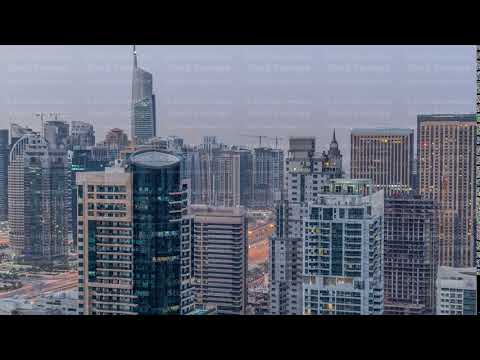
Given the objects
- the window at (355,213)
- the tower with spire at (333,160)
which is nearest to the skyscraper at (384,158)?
the tower with spire at (333,160)

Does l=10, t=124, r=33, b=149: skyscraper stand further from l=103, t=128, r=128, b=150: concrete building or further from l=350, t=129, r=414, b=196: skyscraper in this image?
l=350, t=129, r=414, b=196: skyscraper

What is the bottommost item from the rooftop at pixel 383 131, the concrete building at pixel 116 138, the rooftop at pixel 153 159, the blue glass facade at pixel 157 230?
the blue glass facade at pixel 157 230

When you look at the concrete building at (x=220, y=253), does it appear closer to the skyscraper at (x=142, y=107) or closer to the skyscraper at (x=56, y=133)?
the skyscraper at (x=142, y=107)

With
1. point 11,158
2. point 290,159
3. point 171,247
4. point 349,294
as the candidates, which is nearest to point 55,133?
point 11,158

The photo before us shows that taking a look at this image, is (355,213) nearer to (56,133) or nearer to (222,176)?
(222,176)

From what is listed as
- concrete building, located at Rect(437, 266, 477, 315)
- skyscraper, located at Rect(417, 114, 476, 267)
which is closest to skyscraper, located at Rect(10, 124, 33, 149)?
skyscraper, located at Rect(417, 114, 476, 267)
